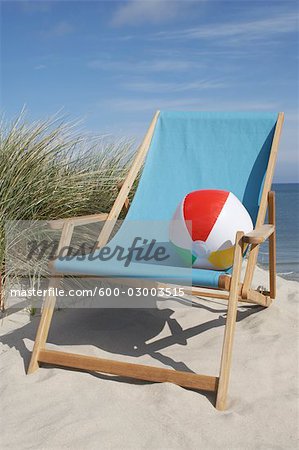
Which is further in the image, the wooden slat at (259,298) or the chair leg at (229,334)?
the wooden slat at (259,298)

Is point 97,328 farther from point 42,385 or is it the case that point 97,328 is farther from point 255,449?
point 255,449

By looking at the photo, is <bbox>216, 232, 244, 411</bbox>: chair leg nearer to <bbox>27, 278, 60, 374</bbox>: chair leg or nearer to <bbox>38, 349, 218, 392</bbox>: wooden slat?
<bbox>38, 349, 218, 392</bbox>: wooden slat

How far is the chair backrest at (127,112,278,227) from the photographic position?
3449 mm

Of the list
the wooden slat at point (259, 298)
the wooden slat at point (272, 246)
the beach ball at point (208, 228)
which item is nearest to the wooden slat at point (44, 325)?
the beach ball at point (208, 228)

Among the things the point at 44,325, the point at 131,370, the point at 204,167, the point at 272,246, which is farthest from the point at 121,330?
the point at 204,167

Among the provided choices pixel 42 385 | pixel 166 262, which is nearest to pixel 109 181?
pixel 166 262

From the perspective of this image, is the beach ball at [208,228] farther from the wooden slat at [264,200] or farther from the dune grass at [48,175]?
the dune grass at [48,175]

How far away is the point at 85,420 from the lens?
6.82 ft

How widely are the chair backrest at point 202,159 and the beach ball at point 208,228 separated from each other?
381 millimetres

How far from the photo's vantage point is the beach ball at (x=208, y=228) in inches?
112

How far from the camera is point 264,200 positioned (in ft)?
9.89

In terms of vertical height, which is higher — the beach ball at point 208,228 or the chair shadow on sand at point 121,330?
the beach ball at point 208,228

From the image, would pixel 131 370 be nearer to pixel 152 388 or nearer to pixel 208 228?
pixel 152 388

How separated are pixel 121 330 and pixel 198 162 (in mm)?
1223
